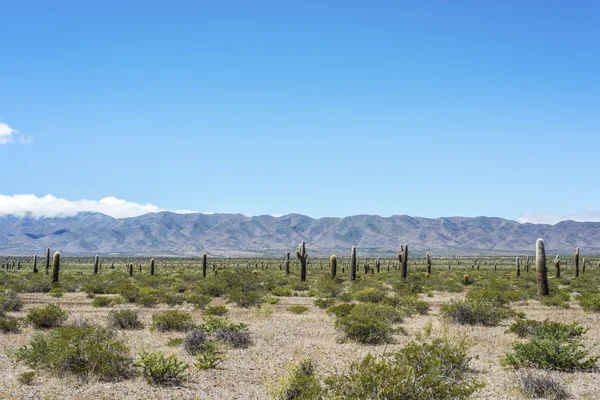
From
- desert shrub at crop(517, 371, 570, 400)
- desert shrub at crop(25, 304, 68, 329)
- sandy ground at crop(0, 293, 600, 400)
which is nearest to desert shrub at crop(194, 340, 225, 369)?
sandy ground at crop(0, 293, 600, 400)

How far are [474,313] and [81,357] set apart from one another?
14462 mm

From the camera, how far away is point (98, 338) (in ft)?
40.6

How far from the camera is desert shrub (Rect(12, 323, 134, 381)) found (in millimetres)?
11055

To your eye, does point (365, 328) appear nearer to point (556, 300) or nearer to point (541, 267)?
point (556, 300)

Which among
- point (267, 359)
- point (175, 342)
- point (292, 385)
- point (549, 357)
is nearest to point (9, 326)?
point (175, 342)

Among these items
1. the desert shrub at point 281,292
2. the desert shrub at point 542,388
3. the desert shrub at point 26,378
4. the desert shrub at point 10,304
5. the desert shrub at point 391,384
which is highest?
the desert shrub at point 391,384

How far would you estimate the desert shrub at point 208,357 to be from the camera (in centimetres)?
1227

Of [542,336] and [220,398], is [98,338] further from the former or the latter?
[542,336]

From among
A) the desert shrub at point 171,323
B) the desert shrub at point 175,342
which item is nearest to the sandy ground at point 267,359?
the desert shrub at point 175,342

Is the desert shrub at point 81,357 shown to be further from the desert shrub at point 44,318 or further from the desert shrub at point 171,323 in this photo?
the desert shrub at point 44,318

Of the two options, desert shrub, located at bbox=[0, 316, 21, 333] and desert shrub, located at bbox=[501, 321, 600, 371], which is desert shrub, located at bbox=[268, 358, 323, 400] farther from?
desert shrub, located at bbox=[0, 316, 21, 333]

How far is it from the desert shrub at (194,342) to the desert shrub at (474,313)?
10253 mm

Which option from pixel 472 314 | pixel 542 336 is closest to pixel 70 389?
pixel 542 336

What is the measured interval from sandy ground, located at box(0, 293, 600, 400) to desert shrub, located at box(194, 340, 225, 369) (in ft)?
0.55
